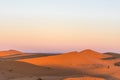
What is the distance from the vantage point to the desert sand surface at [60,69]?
15455 millimetres

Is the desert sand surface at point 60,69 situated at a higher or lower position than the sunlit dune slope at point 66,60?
lower

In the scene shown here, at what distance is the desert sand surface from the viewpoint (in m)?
15.5

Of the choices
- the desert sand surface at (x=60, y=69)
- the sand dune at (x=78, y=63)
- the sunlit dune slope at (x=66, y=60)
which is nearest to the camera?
the desert sand surface at (x=60, y=69)

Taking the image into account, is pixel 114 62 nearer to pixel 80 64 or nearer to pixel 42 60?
pixel 80 64

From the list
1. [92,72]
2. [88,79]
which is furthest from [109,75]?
[88,79]

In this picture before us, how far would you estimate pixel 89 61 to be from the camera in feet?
77.2

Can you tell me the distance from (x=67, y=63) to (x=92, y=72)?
11.8ft

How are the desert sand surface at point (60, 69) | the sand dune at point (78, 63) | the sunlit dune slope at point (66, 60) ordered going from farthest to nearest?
the sunlit dune slope at point (66, 60) → the sand dune at point (78, 63) → the desert sand surface at point (60, 69)

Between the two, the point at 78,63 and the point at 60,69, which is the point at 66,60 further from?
the point at 60,69

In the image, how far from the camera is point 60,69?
64.4ft

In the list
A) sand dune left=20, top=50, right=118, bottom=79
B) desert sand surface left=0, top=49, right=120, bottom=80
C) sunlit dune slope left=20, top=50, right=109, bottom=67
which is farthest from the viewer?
sunlit dune slope left=20, top=50, right=109, bottom=67

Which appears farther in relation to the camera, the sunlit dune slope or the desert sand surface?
the sunlit dune slope

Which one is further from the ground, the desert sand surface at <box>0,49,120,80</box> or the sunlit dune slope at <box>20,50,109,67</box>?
the sunlit dune slope at <box>20,50,109,67</box>

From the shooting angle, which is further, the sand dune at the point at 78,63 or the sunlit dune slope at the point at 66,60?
the sunlit dune slope at the point at 66,60
